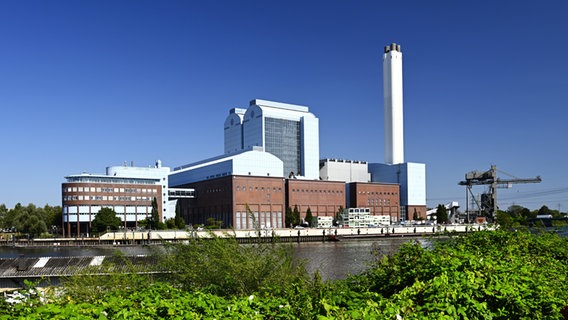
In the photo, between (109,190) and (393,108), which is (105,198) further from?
(393,108)

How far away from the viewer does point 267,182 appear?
144000mm

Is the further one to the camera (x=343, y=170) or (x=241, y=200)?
(x=343, y=170)

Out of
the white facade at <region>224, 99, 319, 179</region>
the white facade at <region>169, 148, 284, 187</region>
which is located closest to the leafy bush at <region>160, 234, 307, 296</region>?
the white facade at <region>169, 148, 284, 187</region>

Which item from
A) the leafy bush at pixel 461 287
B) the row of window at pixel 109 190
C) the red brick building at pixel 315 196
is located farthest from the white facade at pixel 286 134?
the leafy bush at pixel 461 287

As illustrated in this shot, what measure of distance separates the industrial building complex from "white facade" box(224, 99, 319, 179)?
0.31 meters

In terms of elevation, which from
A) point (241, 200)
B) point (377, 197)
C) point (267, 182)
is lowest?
point (377, 197)

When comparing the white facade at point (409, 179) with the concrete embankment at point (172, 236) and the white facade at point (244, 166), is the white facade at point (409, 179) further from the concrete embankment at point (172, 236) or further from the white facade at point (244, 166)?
the white facade at point (244, 166)

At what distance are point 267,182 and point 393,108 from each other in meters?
56.0

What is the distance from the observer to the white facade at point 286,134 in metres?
169

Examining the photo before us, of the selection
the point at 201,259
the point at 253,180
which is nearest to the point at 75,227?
the point at 253,180

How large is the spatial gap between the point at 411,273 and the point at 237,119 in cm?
17816

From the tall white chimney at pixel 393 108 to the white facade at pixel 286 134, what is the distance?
24085 mm

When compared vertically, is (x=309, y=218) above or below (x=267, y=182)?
below

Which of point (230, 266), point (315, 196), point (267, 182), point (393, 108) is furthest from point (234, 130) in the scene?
point (230, 266)
